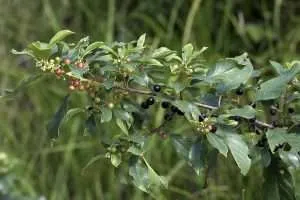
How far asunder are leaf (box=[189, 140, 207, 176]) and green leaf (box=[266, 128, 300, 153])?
0.12 meters

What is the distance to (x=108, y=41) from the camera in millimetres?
2768

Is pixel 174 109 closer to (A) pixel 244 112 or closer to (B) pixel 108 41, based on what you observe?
(A) pixel 244 112

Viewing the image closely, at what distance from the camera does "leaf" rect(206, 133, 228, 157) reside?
117 cm

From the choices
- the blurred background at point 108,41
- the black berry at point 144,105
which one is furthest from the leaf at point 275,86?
the blurred background at point 108,41

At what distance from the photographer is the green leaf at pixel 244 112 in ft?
3.95

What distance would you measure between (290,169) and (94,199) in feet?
4.45

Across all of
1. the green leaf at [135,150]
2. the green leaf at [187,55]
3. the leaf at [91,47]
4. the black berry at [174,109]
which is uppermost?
the leaf at [91,47]

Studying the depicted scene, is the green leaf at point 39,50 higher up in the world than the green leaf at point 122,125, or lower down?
higher up

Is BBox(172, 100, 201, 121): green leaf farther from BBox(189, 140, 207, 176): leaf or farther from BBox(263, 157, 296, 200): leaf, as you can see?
BBox(263, 157, 296, 200): leaf

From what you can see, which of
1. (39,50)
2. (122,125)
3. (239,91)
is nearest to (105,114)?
(122,125)

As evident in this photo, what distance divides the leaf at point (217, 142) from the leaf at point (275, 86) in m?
0.12

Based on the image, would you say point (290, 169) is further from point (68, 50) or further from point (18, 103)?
point (18, 103)

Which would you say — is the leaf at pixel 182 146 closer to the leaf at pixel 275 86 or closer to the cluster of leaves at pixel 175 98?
the cluster of leaves at pixel 175 98

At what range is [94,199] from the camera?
2.67 meters
